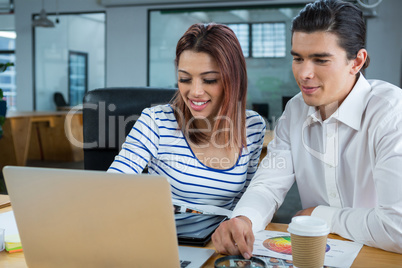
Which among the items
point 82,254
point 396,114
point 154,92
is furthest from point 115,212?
point 154,92

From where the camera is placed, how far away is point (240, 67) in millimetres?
1602

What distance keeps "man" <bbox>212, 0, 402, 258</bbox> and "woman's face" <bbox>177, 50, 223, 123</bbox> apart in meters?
0.27

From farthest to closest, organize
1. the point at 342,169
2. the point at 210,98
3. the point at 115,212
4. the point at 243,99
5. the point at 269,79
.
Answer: the point at 269,79
the point at 243,99
the point at 210,98
the point at 342,169
the point at 115,212

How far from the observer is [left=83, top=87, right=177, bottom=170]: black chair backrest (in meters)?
1.80

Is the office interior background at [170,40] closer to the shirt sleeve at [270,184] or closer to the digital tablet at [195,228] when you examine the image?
the shirt sleeve at [270,184]

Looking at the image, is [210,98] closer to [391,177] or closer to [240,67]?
[240,67]

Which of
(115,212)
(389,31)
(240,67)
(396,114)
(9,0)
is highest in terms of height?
(9,0)

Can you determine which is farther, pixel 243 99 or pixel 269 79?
pixel 269 79

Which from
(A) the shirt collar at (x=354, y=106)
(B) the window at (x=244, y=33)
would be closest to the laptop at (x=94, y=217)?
(A) the shirt collar at (x=354, y=106)

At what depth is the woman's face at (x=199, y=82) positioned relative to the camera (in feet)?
4.98

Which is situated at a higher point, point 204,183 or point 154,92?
point 154,92

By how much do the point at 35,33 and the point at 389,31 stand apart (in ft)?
19.3

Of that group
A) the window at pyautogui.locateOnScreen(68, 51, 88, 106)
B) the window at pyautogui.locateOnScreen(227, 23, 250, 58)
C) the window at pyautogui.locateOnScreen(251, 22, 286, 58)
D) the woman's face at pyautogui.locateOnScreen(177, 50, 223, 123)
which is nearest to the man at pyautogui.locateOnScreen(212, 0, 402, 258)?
the woman's face at pyautogui.locateOnScreen(177, 50, 223, 123)

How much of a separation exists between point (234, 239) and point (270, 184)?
42 centimetres
